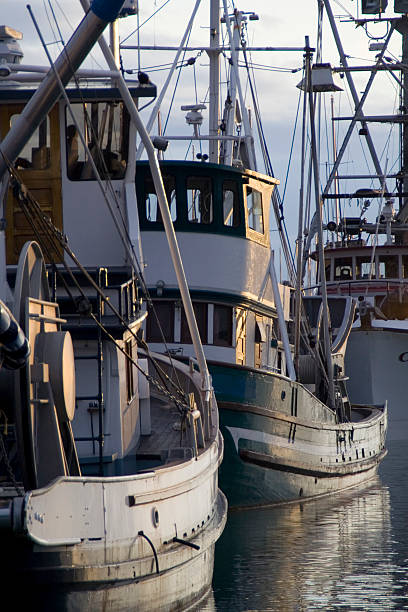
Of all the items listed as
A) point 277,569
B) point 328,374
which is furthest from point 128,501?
point 328,374

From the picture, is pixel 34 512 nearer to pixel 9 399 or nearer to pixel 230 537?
pixel 9 399

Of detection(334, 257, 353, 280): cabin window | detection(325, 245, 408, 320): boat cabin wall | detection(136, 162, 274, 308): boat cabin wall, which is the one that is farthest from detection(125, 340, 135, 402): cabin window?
detection(334, 257, 353, 280): cabin window

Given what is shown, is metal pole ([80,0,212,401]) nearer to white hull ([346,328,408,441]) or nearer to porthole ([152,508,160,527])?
porthole ([152,508,160,527])

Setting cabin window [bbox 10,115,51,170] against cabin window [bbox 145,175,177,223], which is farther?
cabin window [bbox 145,175,177,223]

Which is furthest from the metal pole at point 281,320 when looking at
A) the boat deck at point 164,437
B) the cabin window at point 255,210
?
the boat deck at point 164,437

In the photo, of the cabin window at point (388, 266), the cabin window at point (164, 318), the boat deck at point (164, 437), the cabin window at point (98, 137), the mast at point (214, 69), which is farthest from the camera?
the cabin window at point (388, 266)

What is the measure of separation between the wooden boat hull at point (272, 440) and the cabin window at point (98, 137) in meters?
4.86

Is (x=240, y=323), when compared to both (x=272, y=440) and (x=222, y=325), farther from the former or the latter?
(x=272, y=440)

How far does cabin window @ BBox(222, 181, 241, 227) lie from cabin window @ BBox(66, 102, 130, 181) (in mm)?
5293

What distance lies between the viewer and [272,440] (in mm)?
22422

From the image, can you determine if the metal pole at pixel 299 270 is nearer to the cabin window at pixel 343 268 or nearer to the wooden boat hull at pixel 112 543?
the wooden boat hull at pixel 112 543

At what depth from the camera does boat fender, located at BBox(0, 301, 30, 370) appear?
9.16 meters

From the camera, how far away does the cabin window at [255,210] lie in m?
24.1

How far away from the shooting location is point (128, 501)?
11.4 metres
